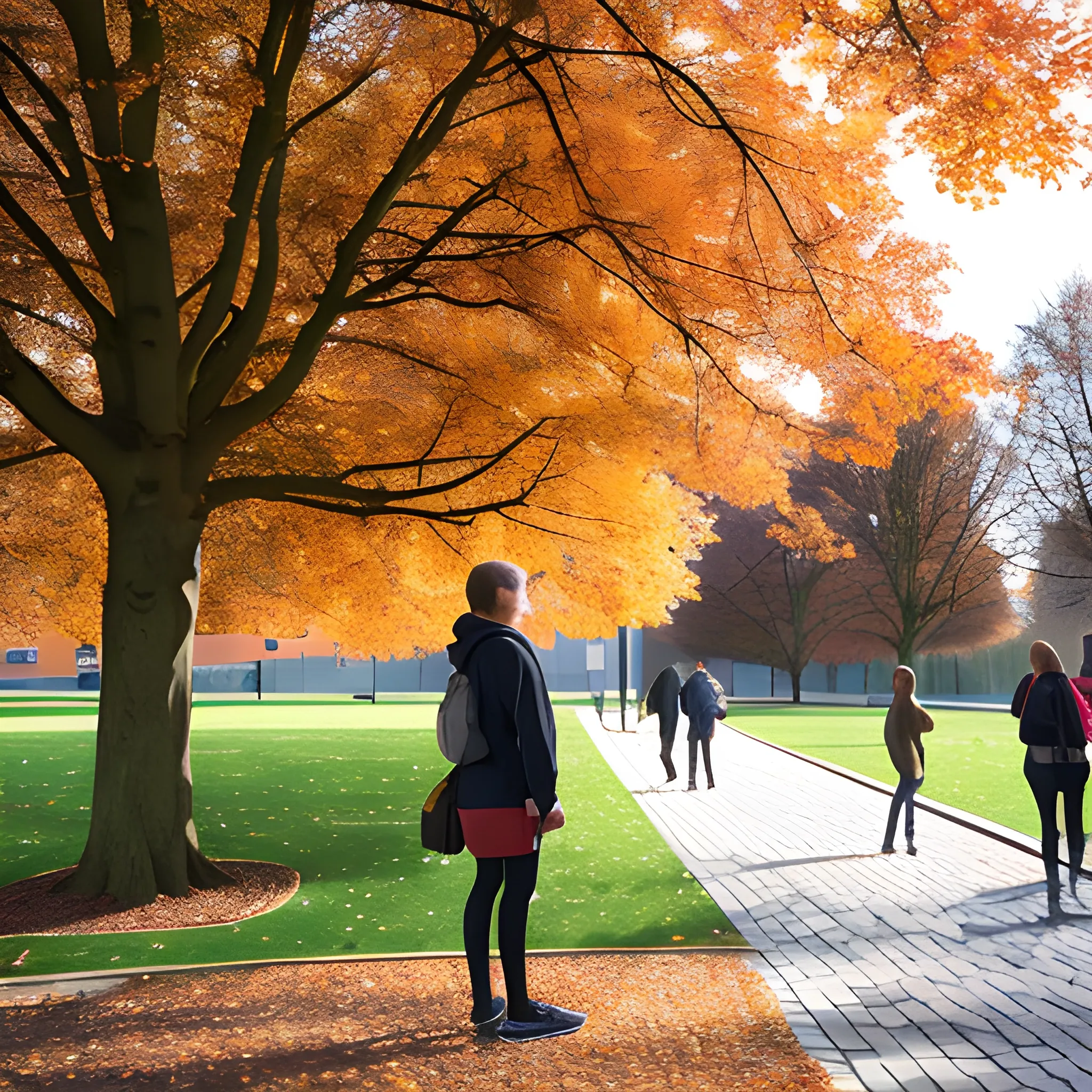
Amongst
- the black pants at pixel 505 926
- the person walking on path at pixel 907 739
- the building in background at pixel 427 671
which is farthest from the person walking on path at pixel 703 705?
the building in background at pixel 427 671

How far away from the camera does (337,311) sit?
8.51 m

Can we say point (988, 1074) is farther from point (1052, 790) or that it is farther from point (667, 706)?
point (667, 706)

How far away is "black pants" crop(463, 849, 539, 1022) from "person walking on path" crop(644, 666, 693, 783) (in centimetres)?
1048

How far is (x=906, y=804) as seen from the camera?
971cm

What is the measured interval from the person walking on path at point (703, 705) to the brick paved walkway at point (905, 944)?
1.66m

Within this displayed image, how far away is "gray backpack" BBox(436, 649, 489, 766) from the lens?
15.2 feet

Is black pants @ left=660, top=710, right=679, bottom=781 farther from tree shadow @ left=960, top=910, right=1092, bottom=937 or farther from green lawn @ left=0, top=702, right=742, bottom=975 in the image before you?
tree shadow @ left=960, top=910, right=1092, bottom=937

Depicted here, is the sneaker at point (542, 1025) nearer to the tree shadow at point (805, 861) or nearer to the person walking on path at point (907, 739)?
the tree shadow at point (805, 861)

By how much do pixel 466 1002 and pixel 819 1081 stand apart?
72.8 inches

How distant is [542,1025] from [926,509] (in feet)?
114

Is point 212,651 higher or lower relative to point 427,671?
higher

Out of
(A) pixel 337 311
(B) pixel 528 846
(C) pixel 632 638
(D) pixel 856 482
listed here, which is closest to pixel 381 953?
(B) pixel 528 846

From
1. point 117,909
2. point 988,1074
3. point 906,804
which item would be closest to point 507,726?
point 988,1074

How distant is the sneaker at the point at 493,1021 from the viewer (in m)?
4.80
